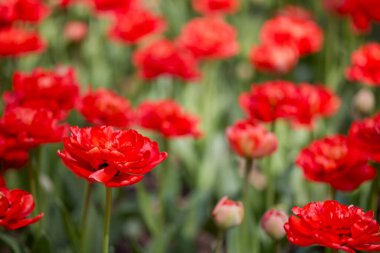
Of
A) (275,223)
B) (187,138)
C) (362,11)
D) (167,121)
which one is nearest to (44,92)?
(167,121)

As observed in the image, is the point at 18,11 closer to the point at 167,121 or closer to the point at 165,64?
the point at 165,64

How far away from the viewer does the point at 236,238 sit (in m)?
1.43

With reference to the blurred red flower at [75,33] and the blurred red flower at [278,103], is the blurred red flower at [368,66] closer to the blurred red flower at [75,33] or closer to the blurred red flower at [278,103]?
the blurred red flower at [278,103]

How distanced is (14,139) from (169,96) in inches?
46.4

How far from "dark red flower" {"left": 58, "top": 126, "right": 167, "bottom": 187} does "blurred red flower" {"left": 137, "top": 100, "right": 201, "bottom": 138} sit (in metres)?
0.57

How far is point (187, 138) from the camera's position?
7.18 feet

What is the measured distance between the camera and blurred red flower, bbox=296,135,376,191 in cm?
120

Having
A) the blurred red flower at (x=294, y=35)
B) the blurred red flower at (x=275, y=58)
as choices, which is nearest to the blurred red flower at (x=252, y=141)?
the blurred red flower at (x=275, y=58)

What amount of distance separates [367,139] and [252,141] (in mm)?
240

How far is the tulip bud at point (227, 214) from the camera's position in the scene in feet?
3.85

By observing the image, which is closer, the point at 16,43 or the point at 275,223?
the point at 275,223

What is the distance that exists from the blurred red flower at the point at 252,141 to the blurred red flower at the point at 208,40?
91cm

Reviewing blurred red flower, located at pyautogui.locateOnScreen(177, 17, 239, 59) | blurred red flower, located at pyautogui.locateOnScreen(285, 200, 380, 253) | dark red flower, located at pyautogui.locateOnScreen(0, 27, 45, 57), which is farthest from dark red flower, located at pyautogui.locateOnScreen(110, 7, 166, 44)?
blurred red flower, located at pyautogui.locateOnScreen(285, 200, 380, 253)

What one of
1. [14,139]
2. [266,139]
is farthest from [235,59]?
[14,139]
